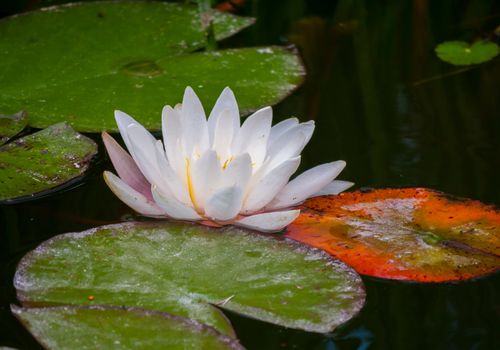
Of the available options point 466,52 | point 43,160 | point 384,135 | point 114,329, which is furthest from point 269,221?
point 466,52

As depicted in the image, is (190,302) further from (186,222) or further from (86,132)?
(86,132)

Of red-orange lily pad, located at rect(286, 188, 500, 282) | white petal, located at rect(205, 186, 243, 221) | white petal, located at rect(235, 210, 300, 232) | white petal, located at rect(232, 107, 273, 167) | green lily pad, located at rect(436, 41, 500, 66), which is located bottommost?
red-orange lily pad, located at rect(286, 188, 500, 282)

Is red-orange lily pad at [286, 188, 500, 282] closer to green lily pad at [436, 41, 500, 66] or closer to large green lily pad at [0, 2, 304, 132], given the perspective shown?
large green lily pad at [0, 2, 304, 132]

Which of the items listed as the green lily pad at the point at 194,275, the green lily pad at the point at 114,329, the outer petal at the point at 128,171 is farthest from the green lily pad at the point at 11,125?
the green lily pad at the point at 114,329

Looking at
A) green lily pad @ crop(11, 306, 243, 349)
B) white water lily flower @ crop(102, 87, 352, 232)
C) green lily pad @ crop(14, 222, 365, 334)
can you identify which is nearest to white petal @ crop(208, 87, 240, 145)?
white water lily flower @ crop(102, 87, 352, 232)

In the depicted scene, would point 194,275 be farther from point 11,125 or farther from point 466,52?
point 466,52

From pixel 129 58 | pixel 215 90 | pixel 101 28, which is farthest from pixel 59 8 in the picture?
pixel 215 90
